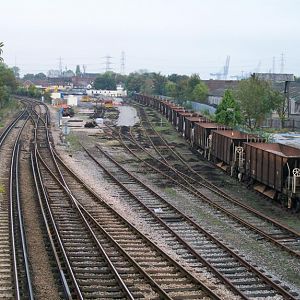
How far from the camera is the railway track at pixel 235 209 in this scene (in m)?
15.0

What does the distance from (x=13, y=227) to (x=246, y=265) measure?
652cm

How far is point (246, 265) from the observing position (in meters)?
12.5

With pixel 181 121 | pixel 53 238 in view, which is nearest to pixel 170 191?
pixel 53 238

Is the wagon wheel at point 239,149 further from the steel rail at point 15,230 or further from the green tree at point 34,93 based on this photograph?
the green tree at point 34,93

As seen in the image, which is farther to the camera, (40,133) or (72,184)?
(40,133)

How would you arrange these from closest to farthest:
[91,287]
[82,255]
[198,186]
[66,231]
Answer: [91,287]
[82,255]
[66,231]
[198,186]

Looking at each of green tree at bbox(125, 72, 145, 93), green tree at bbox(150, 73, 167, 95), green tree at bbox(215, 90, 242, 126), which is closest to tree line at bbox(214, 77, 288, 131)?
green tree at bbox(215, 90, 242, 126)

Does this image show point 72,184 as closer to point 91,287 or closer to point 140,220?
point 140,220

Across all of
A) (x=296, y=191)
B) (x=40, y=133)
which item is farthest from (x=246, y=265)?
(x=40, y=133)

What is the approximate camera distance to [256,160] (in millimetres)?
21938

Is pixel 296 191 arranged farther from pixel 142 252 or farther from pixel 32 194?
pixel 32 194

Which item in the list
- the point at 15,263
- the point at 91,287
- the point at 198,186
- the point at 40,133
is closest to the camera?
the point at 91,287

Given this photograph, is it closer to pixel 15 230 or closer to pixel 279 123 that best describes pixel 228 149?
pixel 15 230

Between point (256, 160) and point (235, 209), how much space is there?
369 cm
